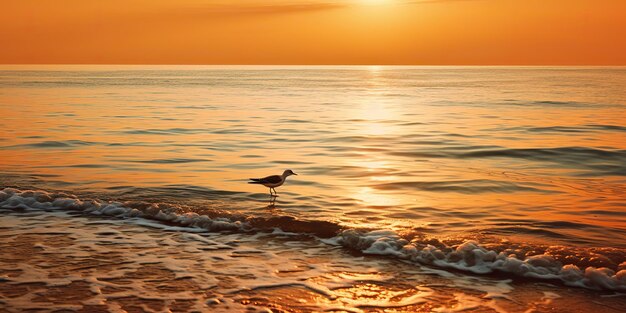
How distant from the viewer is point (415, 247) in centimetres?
1272

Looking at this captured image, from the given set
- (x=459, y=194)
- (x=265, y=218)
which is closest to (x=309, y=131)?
(x=459, y=194)

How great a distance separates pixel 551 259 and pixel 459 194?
681 centimetres

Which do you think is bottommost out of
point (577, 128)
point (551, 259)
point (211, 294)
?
point (211, 294)

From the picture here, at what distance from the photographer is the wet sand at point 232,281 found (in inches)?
376

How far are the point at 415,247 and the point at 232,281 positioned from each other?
12.5 feet

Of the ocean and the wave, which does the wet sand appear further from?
the wave

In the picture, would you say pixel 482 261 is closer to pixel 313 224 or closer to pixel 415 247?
pixel 415 247

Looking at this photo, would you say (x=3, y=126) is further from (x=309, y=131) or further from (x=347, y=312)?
→ (x=347, y=312)

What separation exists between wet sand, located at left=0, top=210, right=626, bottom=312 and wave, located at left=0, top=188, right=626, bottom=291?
0.42 m

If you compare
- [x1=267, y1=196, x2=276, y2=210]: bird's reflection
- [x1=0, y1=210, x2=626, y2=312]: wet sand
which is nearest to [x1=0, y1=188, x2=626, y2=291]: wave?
[x1=0, y1=210, x2=626, y2=312]: wet sand

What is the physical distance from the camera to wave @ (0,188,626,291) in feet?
37.3

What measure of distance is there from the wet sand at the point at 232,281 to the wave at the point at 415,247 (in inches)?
16.7

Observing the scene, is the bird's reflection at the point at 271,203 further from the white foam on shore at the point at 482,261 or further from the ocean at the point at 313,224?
the white foam on shore at the point at 482,261

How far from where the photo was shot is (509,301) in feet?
32.7
